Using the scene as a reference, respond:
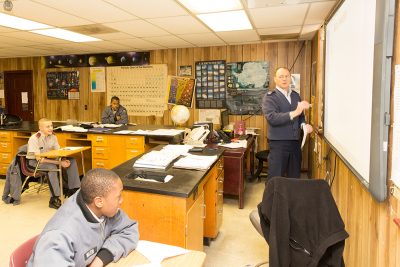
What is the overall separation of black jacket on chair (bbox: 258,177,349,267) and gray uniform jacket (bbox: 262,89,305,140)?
1.37m

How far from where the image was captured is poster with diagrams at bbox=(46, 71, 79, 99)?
696 centimetres

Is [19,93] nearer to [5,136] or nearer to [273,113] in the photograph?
[5,136]

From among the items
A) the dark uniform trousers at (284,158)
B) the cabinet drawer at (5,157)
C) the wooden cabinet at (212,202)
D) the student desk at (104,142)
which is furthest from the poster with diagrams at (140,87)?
the wooden cabinet at (212,202)

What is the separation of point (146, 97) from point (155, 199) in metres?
4.73

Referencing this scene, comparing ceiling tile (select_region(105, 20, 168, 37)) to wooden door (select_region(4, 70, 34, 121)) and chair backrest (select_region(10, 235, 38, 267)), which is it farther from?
wooden door (select_region(4, 70, 34, 121))

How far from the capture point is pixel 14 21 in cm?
383

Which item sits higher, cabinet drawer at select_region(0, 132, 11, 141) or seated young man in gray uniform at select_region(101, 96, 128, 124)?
seated young man in gray uniform at select_region(101, 96, 128, 124)

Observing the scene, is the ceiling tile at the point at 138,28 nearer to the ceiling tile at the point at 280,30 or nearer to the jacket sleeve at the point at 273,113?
the ceiling tile at the point at 280,30

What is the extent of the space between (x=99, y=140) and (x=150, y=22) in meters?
1.90

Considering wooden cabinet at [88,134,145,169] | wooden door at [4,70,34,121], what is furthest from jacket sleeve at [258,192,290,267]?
wooden door at [4,70,34,121]

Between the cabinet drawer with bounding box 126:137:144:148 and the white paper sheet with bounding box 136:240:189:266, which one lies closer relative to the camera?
the white paper sheet with bounding box 136:240:189:266

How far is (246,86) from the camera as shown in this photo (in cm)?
Answer: 575

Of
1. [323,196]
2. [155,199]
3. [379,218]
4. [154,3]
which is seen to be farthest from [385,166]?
[154,3]

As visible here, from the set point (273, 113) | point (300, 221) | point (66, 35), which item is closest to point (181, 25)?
point (273, 113)
